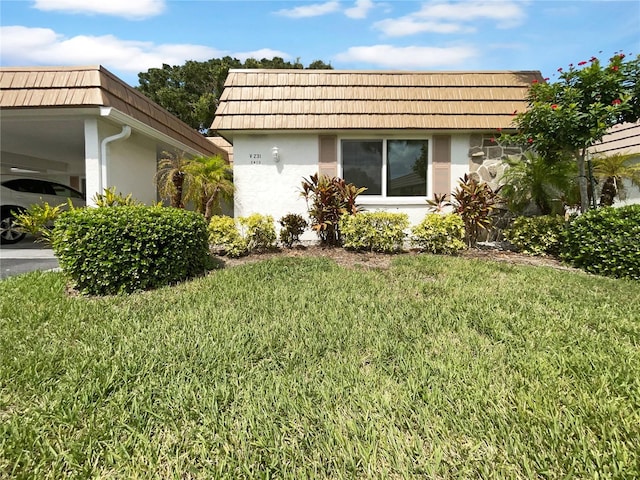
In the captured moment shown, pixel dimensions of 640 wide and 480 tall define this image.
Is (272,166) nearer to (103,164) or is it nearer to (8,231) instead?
(103,164)

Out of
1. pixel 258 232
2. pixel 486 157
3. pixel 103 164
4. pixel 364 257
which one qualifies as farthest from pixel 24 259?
pixel 486 157

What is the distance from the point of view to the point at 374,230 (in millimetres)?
6641

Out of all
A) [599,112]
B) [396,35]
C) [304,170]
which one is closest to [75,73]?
[304,170]

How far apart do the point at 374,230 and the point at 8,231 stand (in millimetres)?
9167

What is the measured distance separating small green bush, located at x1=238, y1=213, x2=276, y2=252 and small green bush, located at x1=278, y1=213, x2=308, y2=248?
14.9 inches

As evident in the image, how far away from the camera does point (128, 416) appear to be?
1.96 meters

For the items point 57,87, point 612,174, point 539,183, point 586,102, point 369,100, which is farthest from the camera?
point 369,100

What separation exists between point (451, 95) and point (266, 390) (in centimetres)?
810

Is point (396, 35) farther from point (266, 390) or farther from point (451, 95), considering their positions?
point (266, 390)

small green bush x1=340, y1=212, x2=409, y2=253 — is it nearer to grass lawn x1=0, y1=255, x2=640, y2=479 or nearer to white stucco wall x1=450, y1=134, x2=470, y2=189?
white stucco wall x1=450, y1=134, x2=470, y2=189

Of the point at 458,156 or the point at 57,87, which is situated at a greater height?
the point at 57,87

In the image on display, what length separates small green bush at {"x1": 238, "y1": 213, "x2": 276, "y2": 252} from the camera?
6.64 m

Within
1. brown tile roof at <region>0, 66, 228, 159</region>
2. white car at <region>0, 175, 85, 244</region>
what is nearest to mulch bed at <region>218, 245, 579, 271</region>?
brown tile roof at <region>0, 66, 228, 159</region>

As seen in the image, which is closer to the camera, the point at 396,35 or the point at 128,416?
the point at 128,416
